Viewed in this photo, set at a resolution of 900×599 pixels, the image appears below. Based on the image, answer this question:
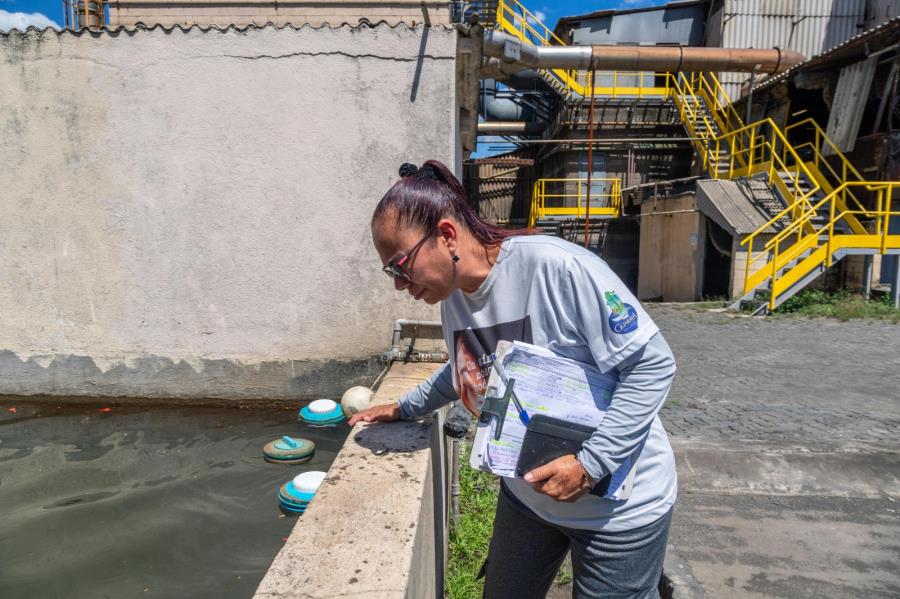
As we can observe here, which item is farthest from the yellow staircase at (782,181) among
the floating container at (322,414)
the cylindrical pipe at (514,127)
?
the floating container at (322,414)

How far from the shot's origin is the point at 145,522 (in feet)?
12.7

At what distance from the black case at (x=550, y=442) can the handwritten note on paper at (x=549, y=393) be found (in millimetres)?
16

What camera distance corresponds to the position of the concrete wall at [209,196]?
5281mm

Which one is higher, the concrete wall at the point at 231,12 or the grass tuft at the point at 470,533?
the concrete wall at the point at 231,12

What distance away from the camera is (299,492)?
3941 mm

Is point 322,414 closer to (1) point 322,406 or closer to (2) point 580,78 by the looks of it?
(1) point 322,406

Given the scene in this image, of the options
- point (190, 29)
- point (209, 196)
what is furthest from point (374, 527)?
point (190, 29)

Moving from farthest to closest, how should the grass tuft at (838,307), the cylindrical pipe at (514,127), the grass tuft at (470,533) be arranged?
the cylindrical pipe at (514,127) < the grass tuft at (838,307) < the grass tuft at (470,533)

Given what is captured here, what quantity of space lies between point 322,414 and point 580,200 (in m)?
16.8

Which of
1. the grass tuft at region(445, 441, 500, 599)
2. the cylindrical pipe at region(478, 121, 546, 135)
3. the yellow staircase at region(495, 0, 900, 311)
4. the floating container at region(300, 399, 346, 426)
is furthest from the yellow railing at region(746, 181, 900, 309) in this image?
the cylindrical pipe at region(478, 121, 546, 135)

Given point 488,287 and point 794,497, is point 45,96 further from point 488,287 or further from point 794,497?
point 794,497

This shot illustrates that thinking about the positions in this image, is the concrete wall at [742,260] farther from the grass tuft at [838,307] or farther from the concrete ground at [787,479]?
the concrete ground at [787,479]

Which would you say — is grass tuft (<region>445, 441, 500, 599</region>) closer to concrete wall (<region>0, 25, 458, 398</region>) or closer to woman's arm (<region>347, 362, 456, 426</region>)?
woman's arm (<region>347, 362, 456, 426</region>)

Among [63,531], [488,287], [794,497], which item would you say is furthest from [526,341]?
[63,531]
